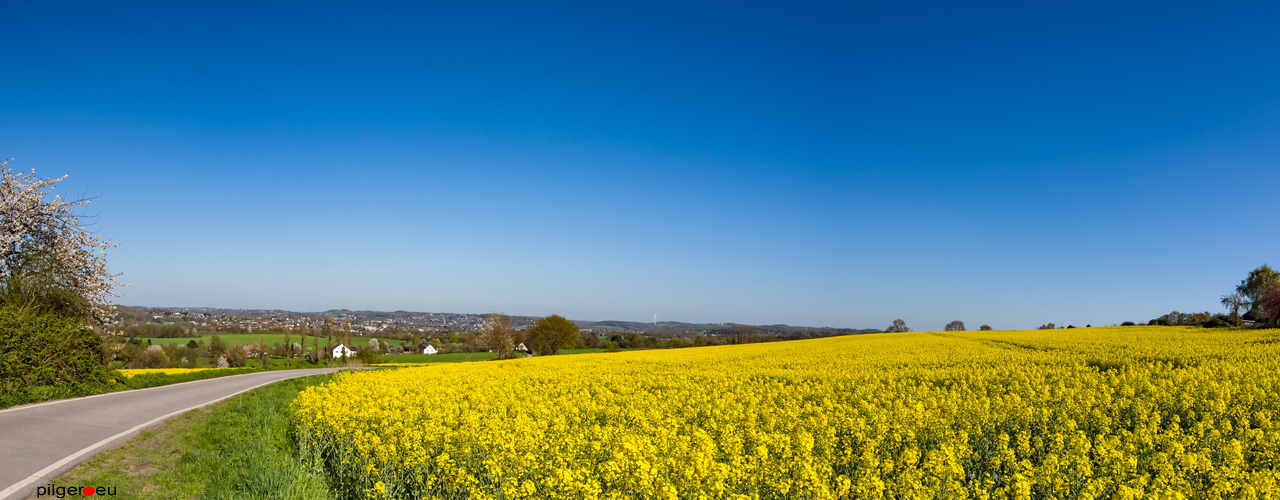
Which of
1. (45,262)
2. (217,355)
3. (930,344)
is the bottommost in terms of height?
(217,355)

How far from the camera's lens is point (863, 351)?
27094 millimetres

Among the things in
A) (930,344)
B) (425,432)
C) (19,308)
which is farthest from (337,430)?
(930,344)

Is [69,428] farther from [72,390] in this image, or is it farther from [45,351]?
[45,351]

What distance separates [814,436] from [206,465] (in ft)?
30.0

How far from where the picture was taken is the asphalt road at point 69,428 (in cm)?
873

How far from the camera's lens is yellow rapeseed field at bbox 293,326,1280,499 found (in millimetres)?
6059

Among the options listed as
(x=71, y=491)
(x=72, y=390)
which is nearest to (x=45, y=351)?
(x=72, y=390)

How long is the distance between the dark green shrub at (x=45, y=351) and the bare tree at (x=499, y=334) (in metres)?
49.3

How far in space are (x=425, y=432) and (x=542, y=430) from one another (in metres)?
1.66

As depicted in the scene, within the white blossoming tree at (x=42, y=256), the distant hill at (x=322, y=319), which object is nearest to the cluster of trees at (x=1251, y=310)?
the distant hill at (x=322, y=319)

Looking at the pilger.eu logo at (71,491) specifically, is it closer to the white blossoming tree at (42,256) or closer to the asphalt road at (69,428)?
the asphalt road at (69,428)

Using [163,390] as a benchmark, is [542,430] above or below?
above

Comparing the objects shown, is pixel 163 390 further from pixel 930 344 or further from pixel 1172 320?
pixel 1172 320

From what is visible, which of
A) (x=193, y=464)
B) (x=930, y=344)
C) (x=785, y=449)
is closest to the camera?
(x=785, y=449)
